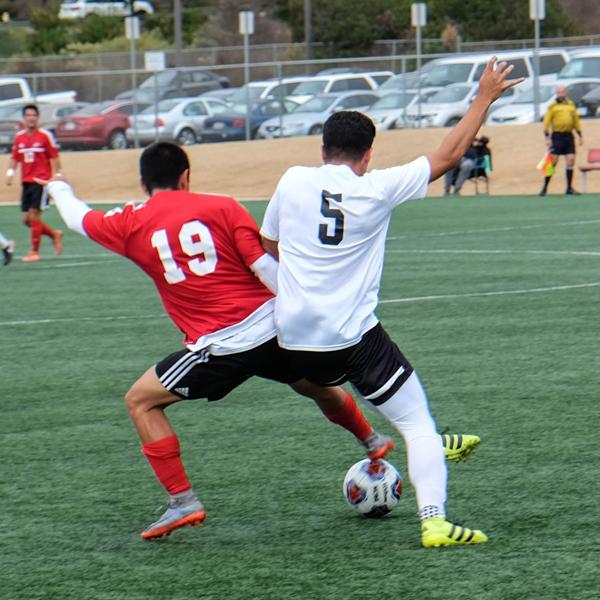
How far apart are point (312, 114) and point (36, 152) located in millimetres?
23124

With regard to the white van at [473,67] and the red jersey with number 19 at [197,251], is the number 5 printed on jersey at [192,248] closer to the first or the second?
the red jersey with number 19 at [197,251]

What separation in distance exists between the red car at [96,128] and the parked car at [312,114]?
4375 mm

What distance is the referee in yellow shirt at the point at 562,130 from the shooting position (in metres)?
31.5

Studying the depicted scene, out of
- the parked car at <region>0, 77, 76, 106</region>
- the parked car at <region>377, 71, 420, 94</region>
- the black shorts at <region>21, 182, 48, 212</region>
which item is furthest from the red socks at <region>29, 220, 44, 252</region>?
the parked car at <region>0, 77, 76, 106</region>

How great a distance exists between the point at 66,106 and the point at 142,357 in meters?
36.2

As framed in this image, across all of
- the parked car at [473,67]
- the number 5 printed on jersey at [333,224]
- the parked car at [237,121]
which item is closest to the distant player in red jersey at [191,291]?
the number 5 printed on jersey at [333,224]

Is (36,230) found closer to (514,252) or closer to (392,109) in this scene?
(514,252)

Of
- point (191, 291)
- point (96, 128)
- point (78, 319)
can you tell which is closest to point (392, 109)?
point (96, 128)

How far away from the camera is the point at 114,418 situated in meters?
8.91

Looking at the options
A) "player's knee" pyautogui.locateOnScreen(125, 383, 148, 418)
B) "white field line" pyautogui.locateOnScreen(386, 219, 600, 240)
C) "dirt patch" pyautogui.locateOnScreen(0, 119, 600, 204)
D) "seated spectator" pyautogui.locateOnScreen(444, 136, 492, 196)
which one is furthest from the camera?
"dirt patch" pyautogui.locateOnScreen(0, 119, 600, 204)

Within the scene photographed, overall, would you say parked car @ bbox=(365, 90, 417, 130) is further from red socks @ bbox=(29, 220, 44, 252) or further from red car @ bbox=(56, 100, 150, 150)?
red socks @ bbox=(29, 220, 44, 252)

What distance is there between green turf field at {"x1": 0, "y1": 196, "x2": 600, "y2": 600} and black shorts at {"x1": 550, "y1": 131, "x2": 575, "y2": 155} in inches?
676

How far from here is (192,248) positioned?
5.92 m

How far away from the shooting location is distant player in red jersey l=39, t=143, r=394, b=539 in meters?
5.93
